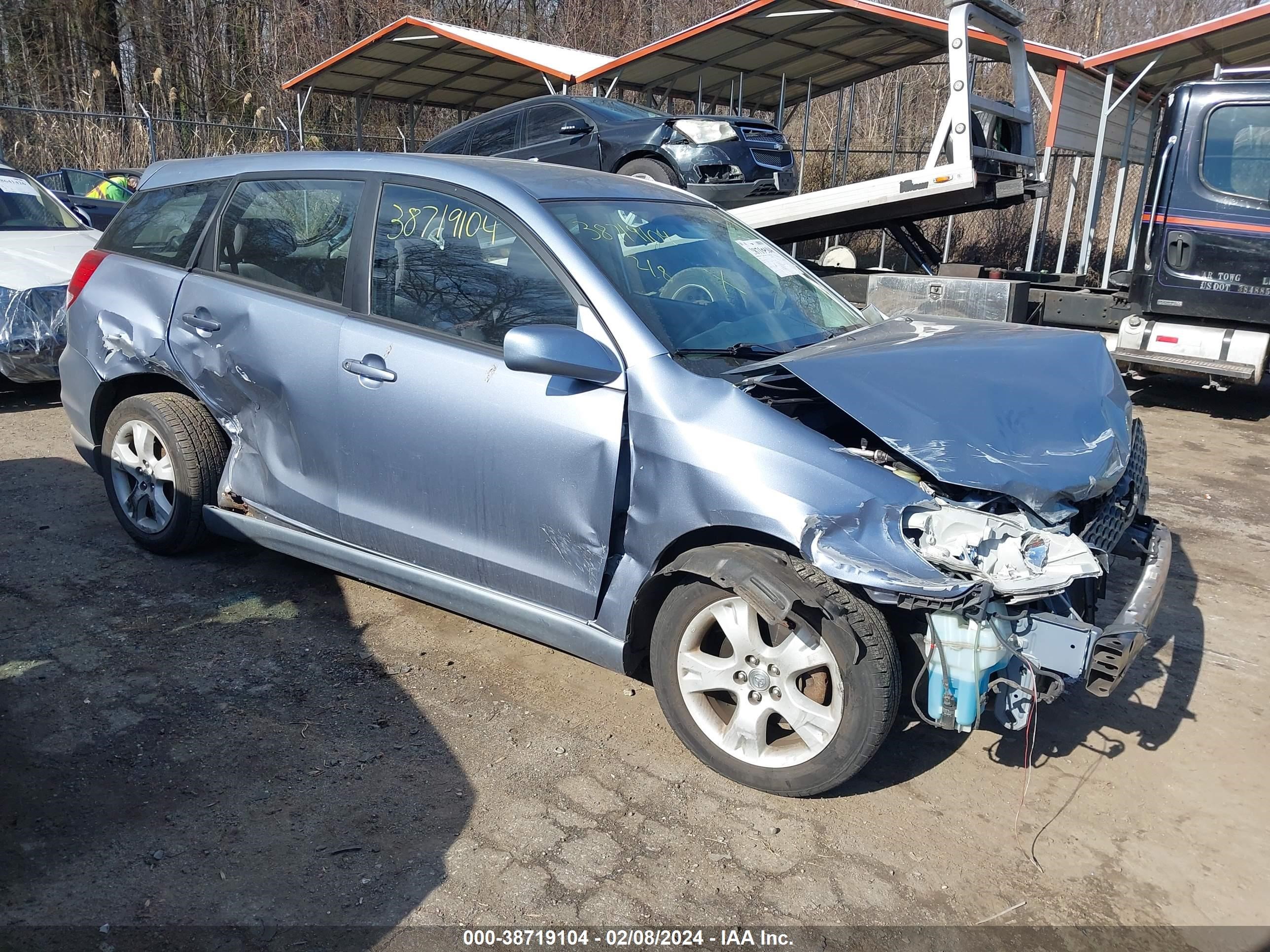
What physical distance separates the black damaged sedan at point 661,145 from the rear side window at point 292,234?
4947 mm

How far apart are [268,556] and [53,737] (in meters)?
1.61

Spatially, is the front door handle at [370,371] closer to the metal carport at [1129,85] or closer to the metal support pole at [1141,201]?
the metal support pole at [1141,201]

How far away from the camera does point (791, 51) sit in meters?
15.1

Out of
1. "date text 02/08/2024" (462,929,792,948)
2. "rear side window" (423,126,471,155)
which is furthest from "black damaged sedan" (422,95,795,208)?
"date text 02/08/2024" (462,929,792,948)

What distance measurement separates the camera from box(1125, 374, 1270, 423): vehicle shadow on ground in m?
9.00

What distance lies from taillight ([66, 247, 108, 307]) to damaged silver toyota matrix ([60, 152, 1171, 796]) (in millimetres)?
359

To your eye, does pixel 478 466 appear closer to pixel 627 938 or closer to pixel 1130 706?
pixel 627 938

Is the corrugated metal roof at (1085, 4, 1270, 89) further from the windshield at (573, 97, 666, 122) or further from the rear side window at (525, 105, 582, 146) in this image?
the rear side window at (525, 105, 582, 146)

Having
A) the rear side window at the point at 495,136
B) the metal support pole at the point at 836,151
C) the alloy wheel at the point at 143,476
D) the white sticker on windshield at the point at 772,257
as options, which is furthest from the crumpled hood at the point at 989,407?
the metal support pole at the point at 836,151

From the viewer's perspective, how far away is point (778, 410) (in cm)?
309

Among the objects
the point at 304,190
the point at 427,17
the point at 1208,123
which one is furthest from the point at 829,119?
the point at 304,190

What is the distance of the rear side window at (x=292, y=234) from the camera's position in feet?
12.8

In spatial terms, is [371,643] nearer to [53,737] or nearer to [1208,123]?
[53,737]

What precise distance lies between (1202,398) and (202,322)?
364 inches
